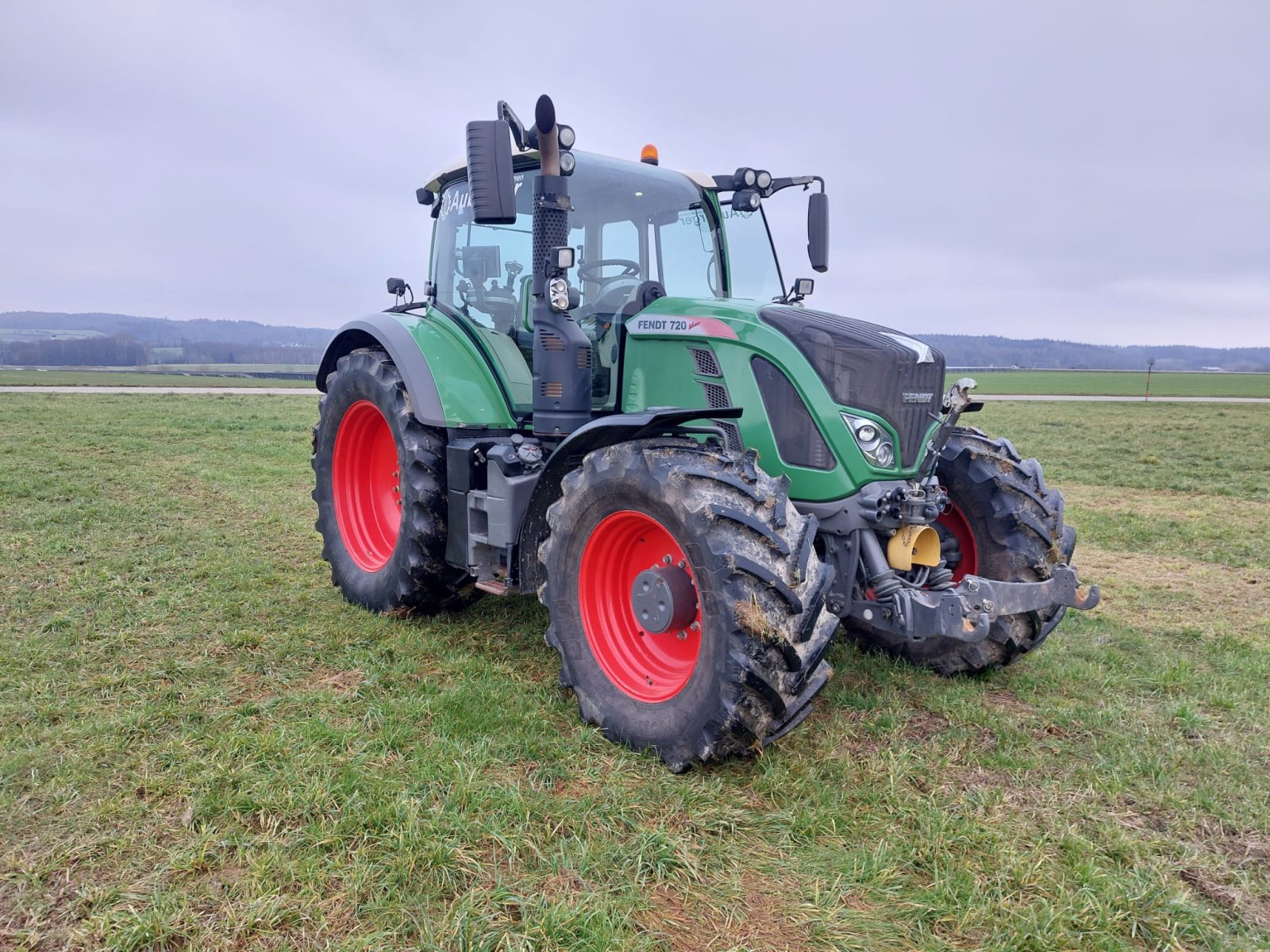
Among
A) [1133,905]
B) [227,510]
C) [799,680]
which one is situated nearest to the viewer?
[1133,905]

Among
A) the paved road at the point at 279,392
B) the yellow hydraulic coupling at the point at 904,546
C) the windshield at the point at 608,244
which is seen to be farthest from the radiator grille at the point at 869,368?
the paved road at the point at 279,392

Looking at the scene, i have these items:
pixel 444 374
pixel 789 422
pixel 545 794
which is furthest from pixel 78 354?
pixel 545 794

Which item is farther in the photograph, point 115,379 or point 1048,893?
point 115,379

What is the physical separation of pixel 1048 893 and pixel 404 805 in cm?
210

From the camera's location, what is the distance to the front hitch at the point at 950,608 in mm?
3338

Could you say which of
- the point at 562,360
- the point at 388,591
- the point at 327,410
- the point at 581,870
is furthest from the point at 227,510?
the point at 581,870

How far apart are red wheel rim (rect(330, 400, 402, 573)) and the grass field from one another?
1.45 feet

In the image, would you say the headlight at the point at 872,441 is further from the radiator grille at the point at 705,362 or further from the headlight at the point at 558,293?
the headlight at the point at 558,293

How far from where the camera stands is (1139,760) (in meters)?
3.45

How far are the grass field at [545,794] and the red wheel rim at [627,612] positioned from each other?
1.05 feet

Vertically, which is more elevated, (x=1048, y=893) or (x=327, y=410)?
(x=327, y=410)

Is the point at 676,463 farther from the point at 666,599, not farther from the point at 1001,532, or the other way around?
the point at 1001,532

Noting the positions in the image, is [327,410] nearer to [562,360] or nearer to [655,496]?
[562,360]

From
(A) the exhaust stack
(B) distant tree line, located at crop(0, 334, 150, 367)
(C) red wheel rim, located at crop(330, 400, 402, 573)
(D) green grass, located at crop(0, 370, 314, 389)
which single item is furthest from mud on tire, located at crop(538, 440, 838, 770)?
(B) distant tree line, located at crop(0, 334, 150, 367)
